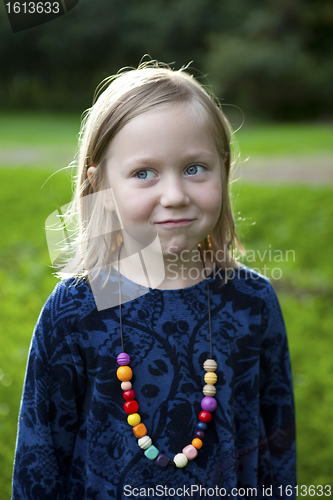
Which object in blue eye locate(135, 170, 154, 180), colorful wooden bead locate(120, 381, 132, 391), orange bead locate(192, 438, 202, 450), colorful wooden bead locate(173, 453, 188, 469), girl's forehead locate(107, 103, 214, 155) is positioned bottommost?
colorful wooden bead locate(173, 453, 188, 469)

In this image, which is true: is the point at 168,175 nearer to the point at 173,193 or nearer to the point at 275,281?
the point at 173,193

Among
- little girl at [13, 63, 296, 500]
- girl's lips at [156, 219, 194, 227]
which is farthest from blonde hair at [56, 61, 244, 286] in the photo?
girl's lips at [156, 219, 194, 227]

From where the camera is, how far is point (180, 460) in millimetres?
1318

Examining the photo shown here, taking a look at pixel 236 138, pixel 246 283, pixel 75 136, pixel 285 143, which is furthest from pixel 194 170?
pixel 75 136

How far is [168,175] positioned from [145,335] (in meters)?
0.45

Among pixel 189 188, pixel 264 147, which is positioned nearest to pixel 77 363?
pixel 189 188

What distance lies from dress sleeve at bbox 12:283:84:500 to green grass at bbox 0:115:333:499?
64 cm

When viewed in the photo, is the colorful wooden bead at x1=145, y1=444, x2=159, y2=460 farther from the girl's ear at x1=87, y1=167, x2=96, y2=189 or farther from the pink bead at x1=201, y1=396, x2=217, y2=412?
the girl's ear at x1=87, y1=167, x2=96, y2=189

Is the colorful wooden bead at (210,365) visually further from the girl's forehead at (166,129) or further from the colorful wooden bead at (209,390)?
the girl's forehead at (166,129)

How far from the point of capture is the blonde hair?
4.21 feet

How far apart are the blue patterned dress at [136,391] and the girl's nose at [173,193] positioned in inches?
11.6

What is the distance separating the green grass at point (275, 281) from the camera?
8.13 ft

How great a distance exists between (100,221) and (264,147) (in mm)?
10306


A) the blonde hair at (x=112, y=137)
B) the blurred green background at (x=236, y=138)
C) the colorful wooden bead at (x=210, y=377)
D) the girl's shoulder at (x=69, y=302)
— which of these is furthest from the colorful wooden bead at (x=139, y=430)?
the blurred green background at (x=236, y=138)
